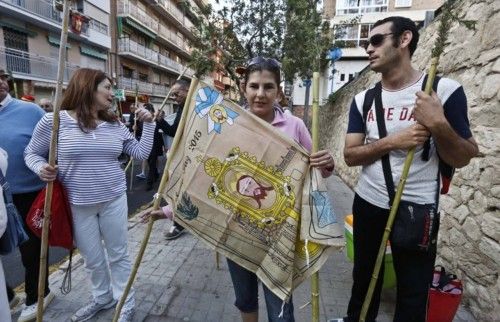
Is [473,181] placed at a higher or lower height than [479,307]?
higher

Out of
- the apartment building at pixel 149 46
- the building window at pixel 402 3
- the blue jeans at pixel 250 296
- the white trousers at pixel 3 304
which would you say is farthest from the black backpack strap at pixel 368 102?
the building window at pixel 402 3

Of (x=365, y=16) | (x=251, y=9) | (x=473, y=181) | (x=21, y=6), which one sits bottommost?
(x=473, y=181)

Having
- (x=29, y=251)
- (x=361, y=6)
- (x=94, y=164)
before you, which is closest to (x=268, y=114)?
(x=94, y=164)

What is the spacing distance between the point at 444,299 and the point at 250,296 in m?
1.65

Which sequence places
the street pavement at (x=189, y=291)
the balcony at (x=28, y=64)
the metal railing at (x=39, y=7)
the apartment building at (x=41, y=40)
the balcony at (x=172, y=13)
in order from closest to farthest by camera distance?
the street pavement at (x=189, y=291), the balcony at (x=28, y=64), the apartment building at (x=41, y=40), the metal railing at (x=39, y=7), the balcony at (x=172, y=13)

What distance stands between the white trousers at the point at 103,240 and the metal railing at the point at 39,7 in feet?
63.2

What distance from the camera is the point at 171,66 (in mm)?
37250

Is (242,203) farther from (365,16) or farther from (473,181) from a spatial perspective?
(365,16)

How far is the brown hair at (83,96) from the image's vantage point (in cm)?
234

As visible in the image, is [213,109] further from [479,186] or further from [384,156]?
[479,186]

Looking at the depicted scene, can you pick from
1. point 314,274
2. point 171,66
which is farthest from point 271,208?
point 171,66

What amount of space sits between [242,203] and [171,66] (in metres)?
38.7

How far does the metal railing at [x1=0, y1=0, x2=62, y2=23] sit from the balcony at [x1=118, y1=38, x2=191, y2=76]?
6867 mm

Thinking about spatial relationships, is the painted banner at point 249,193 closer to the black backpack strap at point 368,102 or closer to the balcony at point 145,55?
the black backpack strap at point 368,102
